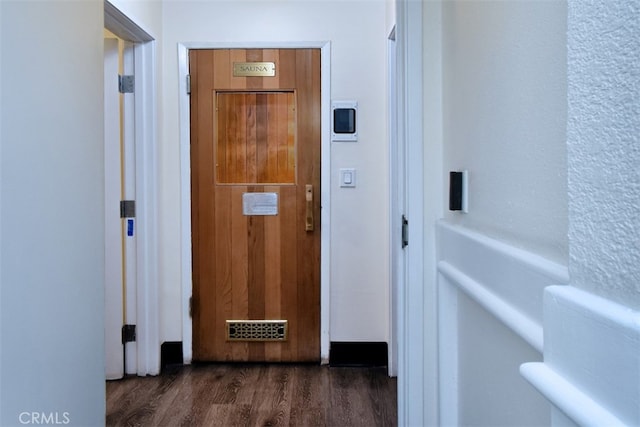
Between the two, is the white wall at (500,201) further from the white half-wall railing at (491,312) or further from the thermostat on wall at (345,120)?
the thermostat on wall at (345,120)

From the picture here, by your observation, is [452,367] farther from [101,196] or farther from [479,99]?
[101,196]

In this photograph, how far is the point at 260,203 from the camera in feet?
8.46

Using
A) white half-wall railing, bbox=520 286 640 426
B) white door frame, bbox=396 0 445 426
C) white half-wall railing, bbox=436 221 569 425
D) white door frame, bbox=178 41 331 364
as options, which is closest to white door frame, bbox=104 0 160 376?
white door frame, bbox=178 41 331 364

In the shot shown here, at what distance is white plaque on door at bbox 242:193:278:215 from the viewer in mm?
2578

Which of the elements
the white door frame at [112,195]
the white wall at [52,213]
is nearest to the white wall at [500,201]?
the white wall at [52,213]

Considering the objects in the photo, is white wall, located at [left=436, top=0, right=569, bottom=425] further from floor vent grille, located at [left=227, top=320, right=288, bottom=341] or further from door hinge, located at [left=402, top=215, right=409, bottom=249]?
floor vent grille, located at [left=227, top=320, right=288, bottom=341]

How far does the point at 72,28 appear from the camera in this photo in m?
1.31

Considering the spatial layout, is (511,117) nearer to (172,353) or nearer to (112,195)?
(112,195)

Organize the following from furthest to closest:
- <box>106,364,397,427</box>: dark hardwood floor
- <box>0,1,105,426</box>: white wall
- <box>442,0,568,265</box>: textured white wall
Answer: <box>106,364,397,427</box>: dark hardwood floor, <box>0,1,105,426</box>: white wall, <box>442,0,568,265</box>: textured white wall

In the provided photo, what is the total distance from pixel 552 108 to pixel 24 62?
120cm

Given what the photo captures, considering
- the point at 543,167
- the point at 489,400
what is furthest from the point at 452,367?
the point at 543,167

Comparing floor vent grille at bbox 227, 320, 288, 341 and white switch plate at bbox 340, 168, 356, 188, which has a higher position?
white switch plate at bbox 340, 168, 356, 188

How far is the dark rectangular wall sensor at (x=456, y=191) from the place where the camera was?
1.13 meters

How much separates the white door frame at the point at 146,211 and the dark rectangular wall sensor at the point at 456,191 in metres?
1.78
